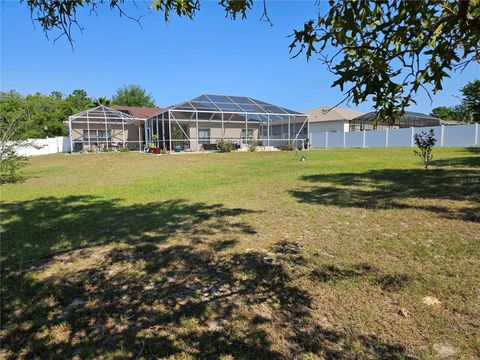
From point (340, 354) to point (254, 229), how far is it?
3235 millimetres

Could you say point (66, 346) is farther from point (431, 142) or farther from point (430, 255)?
point (431, 142)

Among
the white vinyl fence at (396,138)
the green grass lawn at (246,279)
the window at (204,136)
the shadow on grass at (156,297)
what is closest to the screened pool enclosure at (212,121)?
the window at (204,136)

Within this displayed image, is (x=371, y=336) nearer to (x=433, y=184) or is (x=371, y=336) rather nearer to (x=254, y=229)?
(x=254, y=229)

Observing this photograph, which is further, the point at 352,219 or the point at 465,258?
the point at 352,219

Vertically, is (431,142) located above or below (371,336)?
above

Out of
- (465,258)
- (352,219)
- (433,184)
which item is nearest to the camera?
(465,258)

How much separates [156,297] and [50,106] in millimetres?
52092

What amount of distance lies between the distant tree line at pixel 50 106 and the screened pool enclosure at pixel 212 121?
8.41 m

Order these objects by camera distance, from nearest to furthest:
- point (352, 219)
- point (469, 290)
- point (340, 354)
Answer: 1. point (340, 354)
2. point (469, 290)
3. point (352, 219)

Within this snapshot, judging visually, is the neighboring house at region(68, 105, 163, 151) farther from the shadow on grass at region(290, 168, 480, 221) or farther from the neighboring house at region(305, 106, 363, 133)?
the shadow on grass at region(290, 168, 480, 221)

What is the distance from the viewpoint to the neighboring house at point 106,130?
30905mm

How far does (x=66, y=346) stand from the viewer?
9.16 ft

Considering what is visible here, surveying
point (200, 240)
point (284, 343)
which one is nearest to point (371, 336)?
point (284, 343)

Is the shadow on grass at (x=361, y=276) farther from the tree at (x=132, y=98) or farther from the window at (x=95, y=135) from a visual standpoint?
the tree at (x=132, y=98)
